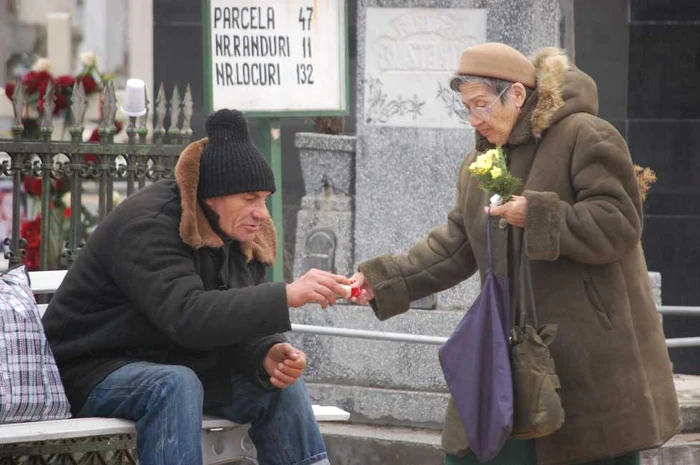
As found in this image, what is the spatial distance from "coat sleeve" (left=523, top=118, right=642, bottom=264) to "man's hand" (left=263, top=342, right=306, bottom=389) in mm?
737

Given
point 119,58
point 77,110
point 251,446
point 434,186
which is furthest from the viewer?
point 119,58

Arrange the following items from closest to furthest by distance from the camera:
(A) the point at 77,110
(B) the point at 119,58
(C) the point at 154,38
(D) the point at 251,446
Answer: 1. (D) the point at 251,446
2. (A) the point at 77,110
3. (C) the point at 154,38
4. (B) the point at 119,58

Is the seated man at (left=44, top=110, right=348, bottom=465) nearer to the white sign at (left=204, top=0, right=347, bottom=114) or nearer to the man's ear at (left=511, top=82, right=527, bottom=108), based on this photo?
the man's ear at (left=511, top=82, right=527, bottom=108)

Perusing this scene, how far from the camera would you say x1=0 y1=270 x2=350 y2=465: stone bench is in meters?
4.68

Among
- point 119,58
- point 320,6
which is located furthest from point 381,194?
point 119,58

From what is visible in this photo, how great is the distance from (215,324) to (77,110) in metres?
2.47

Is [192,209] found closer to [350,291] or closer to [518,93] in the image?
[350,291]


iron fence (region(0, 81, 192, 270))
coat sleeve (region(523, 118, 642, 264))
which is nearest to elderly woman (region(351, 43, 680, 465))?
coat sleeve (region(523, 118, 642, 264))

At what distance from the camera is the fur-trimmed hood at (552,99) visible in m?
4.81

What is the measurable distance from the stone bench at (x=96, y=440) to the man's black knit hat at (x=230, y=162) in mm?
681

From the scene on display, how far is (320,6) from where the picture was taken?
23.3ft

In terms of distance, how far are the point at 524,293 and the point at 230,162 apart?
90 cm

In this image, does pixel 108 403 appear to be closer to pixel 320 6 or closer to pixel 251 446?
pixel 251 446

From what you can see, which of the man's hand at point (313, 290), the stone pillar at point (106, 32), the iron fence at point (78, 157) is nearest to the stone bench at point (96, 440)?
the man's hand at point (313, 290)
